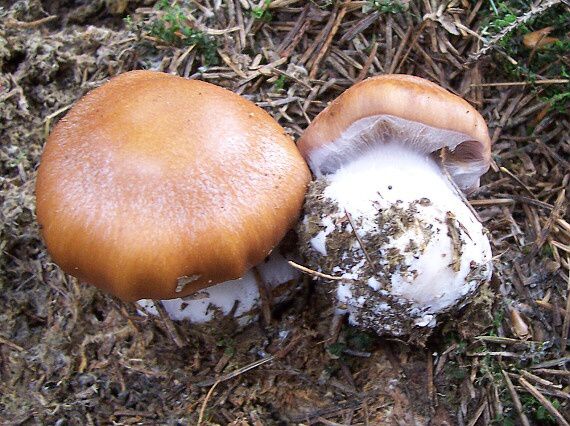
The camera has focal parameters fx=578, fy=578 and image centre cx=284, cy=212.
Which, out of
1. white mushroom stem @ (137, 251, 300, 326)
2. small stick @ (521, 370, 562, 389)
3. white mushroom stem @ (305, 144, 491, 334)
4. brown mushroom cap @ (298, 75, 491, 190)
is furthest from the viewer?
white mushroom stem @ (137, 251, 300, 326)

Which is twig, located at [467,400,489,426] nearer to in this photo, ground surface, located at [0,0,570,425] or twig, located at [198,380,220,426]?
ground surface, located at [0,0,570,425]

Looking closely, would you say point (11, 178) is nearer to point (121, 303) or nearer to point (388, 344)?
point (121, 303)

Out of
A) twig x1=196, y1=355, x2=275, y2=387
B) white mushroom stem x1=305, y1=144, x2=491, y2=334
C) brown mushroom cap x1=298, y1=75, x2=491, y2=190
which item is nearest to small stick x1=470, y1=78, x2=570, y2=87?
brown mushroom cap x1=298, y1=75, x2=491, y2=190

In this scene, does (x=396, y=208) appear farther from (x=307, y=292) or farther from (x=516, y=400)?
(x=516, y=400)

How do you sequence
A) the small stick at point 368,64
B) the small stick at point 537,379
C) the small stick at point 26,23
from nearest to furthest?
the small stick at point 537,379
the small stick at point 368,64
the small stick at point 26,23

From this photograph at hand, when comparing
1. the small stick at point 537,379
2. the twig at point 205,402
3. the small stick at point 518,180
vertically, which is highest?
the small stick at point 518,180

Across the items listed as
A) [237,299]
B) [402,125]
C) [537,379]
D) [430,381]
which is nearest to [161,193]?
[237,299]

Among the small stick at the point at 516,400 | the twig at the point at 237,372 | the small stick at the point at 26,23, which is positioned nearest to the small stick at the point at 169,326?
the twig at the point at 237,372

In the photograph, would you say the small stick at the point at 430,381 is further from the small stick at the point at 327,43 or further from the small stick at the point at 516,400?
the small stick at the point at 327,43
